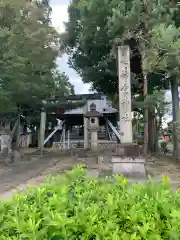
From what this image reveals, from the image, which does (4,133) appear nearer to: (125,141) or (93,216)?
(125,141)

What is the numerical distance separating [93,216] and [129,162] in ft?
31.7

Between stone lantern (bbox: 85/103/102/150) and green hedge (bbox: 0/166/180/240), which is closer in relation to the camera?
green hedge (bbox: 0/166/180/240)

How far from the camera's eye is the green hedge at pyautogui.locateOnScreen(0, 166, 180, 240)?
1.72 meters

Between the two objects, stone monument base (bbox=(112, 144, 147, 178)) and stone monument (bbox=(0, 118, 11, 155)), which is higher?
stone monument (bbox=(0, 118, 11, 155))

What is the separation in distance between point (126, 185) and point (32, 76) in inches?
550

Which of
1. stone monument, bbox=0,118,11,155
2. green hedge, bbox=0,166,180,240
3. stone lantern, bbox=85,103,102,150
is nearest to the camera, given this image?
green hedge, bbox=0,166,180,240

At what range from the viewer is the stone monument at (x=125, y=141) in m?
11.3

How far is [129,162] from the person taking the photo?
11.3 metres

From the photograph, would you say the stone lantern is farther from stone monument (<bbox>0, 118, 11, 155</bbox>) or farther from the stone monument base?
the stone monument base

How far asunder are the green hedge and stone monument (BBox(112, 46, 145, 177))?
8734mm

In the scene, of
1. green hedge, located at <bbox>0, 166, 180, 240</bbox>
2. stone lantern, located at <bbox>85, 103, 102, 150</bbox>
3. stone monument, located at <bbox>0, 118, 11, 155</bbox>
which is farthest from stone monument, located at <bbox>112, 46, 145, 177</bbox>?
stone monument, located at <bbox>0, 118, 11, 155</bbox>

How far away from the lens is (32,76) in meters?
16.1

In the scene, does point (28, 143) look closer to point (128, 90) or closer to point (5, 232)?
point (128, 90)

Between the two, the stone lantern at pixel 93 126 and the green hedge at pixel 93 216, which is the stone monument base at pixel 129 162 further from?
the stone lantern at pixel 93 126
